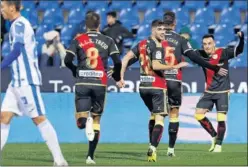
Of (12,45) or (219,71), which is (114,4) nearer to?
(219,71)

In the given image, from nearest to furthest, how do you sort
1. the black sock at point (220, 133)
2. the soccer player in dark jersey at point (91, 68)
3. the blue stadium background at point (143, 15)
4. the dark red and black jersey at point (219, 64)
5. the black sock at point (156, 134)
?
the soccer player in dark jersey at point (91, 68) < the black sock at point (156, 134) < the black sock at point (220, 133) < the dark red and black jersey at point (219, 64) < the blue stadium background at point (143, 15)

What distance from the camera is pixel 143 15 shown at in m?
24.4

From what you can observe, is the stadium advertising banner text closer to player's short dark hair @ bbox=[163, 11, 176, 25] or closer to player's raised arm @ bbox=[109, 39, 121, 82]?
player's short dark hair @ bbox=[163, 11, 176, 25]

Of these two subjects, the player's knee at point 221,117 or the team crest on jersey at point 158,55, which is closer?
the team crest on jersey at point 158,55

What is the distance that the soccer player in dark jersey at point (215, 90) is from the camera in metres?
16.2

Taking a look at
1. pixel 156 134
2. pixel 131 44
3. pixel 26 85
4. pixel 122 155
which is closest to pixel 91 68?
pixel 156 134

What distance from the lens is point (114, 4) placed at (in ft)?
79.0

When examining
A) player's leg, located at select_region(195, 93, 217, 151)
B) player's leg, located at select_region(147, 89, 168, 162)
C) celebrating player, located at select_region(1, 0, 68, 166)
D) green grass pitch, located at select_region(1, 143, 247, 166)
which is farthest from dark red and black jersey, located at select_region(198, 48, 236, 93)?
celebrating player, located at select_region(1, 0, 68, 166)

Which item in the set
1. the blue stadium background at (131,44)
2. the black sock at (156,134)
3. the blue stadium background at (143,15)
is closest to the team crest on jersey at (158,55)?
the black sock at (156,134)

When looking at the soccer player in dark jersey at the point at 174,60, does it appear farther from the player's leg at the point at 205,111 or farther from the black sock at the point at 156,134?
the player's leg at the point at 205,111

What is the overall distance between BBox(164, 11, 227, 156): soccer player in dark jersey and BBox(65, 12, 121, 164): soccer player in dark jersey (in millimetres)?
1890

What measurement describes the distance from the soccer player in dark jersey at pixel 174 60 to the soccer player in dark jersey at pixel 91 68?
6.20 feet

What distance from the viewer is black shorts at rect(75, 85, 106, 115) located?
43.2ft

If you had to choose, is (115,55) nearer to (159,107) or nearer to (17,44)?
(159,107)
